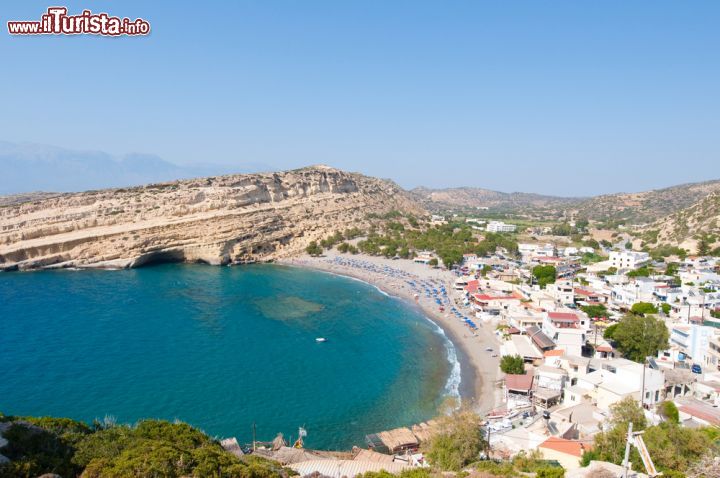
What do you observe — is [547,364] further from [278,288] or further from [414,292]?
[278,288]

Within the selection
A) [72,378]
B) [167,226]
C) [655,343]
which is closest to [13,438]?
[72,378]

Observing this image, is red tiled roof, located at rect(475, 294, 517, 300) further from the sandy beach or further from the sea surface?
the sea surface

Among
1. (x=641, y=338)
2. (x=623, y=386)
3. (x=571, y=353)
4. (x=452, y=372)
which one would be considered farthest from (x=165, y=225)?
(x=623, y=386)

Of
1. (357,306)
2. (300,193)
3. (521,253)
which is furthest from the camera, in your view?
(300,193)

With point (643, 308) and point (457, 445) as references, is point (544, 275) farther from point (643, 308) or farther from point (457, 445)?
point (457, 445)

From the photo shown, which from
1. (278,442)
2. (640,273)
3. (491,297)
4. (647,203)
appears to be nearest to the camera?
(278,442)
